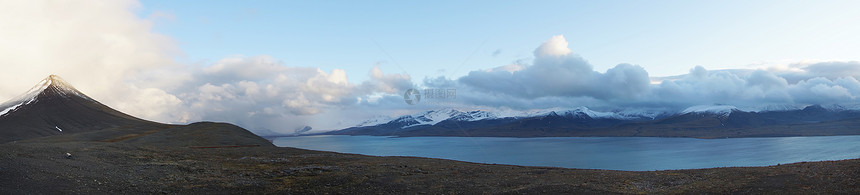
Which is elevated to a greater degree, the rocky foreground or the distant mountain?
the distant mountain

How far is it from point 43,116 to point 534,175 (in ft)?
761

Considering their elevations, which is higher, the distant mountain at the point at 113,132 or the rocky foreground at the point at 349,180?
the distant mountain at the point at 113,132

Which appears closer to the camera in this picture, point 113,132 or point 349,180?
point 349,180

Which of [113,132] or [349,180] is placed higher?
[113,132]

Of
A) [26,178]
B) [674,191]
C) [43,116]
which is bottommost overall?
[674,191]

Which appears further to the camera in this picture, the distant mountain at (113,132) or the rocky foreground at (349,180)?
the distant mountain at (113,132)

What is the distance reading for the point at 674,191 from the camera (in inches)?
1248

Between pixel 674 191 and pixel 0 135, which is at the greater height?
pixel 0 135

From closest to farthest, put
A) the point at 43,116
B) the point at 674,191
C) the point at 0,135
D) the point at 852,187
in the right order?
the point at 852,187
the point at 674,191
the point at 0,135
the point at 43,116

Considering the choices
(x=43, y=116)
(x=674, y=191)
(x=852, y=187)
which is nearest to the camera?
(x=852, y=187)

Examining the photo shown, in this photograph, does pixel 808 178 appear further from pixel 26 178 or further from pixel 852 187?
pixel 26 178

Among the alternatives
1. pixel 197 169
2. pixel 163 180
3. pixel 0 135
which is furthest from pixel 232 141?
pixel 0 135

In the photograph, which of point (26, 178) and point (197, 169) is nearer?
point (26, 178)

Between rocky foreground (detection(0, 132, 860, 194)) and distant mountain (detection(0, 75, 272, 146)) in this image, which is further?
distant mountain (detection(0, 75, 272, 146))
